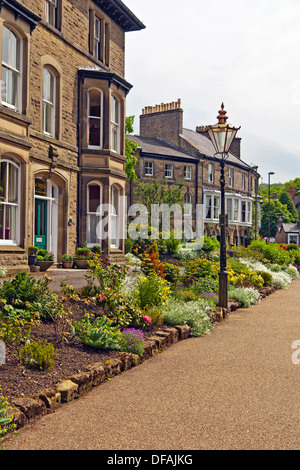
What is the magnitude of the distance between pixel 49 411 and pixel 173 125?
4186 cm

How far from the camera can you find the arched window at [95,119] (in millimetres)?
19609

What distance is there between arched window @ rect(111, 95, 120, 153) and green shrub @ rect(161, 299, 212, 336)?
11554mm

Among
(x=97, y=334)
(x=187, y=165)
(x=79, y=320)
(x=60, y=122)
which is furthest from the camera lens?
(x=187, y=165)

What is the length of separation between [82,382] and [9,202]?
9474 mm

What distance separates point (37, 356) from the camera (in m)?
5.92

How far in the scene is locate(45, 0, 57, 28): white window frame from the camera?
17.1 metres

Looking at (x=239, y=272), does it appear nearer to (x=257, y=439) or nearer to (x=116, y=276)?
(x=116, y=276)

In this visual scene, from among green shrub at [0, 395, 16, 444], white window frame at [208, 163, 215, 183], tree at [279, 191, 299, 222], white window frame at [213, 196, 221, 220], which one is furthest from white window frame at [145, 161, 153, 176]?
tree at [279, 191, 299, 222]

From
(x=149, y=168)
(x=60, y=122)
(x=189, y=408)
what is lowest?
(x=189, y=408)

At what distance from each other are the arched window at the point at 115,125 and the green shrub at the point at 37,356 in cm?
1536

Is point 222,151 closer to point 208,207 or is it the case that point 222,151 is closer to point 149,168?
point 149,168

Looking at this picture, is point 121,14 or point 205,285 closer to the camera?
point 205,285

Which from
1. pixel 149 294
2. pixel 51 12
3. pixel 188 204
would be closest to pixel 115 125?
pixel 51 12

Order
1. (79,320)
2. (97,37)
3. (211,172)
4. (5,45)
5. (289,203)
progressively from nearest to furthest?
(79,320) → (5,45) → (97,37) → (211,172) → (289,203)
